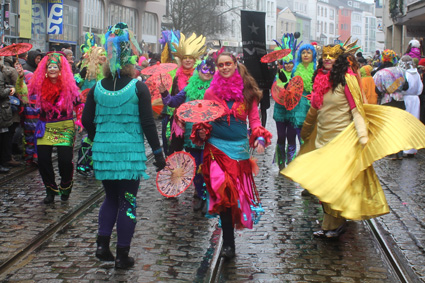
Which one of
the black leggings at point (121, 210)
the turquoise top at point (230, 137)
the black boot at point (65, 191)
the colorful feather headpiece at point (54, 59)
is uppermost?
the colorful feather headpiece at point (54, 59)

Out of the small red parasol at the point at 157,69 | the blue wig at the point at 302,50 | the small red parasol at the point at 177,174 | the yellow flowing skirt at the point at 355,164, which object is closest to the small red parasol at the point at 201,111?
the yellow flowing skirt at the point at 355,164

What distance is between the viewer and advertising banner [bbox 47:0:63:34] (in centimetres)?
2662

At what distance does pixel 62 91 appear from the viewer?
7234 millimetres

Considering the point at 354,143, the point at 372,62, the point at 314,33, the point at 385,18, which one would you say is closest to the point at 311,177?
the point at 354,143

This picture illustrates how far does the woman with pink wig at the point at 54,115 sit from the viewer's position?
7184 millimetres

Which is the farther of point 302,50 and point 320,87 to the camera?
point 302,50

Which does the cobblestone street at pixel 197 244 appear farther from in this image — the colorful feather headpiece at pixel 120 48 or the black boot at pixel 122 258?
the colorful feather headpiece at pixel 120 48

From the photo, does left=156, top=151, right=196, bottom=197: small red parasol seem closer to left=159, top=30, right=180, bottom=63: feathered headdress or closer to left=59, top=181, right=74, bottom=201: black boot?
left=59, top=181, right=74, bottom=201: black boot

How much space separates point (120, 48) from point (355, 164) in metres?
2.36

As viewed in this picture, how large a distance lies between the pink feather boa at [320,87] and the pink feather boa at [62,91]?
290 cm

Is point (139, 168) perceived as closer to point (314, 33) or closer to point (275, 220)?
point (275, 220)

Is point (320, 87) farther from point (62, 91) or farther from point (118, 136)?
point (62, 91)

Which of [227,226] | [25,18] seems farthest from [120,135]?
[25,18]

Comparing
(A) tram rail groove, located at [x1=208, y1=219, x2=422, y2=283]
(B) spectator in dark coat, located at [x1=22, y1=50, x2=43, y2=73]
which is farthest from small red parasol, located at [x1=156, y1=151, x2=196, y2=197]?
(B) spectator in dark coat, located at [x1=22, y1=50, x2=43, y2=73]
